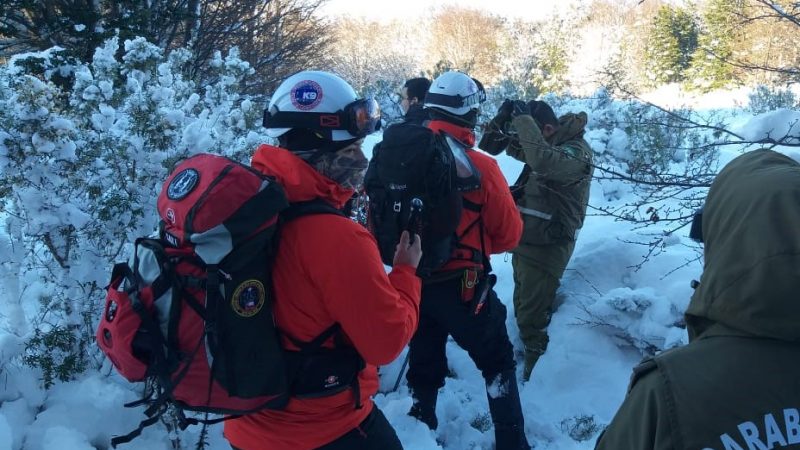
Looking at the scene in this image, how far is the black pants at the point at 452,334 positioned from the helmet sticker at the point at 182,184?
172 cm

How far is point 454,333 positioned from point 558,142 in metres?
1.65

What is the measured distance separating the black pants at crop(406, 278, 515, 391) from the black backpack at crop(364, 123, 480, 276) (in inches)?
9.9

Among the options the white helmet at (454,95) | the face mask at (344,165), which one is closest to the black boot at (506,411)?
the white helmet at (454,95)

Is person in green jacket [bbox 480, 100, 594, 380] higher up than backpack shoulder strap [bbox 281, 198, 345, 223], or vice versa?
backpack shoulder strap [bbox 281, 198, 345, 223]

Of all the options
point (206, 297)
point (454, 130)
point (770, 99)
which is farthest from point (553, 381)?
point (770, 99)

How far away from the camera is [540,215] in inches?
161

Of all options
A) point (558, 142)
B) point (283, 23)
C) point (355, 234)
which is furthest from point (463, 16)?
point (355, 234)

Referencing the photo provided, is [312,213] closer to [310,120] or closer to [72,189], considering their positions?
[310,120]

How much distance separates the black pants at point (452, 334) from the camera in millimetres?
3172

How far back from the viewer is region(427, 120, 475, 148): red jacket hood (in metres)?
3.24

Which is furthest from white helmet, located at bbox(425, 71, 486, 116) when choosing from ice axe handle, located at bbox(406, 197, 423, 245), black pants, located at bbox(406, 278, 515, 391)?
black pants, located at bbox(406, 278, 515, 391)

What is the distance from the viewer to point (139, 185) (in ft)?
10.5

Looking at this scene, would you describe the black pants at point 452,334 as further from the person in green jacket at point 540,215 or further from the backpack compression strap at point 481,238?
the person in green jacket at point 540,215

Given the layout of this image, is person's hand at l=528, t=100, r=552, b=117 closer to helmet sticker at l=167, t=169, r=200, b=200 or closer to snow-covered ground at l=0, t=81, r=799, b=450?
snow-covered ground at l=0, t=81, r=799, b=450
